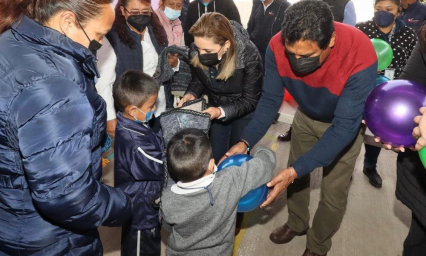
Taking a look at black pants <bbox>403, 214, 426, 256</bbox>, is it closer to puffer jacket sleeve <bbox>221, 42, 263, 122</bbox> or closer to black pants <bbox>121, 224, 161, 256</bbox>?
puffer jacket sleeve <bbox>221, 42, 263, 122</bbox>

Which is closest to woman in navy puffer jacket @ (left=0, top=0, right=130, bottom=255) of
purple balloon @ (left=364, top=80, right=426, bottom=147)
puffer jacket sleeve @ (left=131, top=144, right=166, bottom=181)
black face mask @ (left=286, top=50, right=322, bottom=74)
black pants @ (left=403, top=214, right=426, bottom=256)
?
puffer jacket sleeve @ (left=131, top=144, right=166, bottom=181)

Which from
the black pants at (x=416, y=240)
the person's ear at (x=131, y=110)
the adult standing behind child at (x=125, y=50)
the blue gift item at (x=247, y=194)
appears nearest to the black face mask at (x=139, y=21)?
the adult standing behind child at (x=125, y=50)

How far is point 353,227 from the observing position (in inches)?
130

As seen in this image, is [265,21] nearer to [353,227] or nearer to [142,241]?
[353,227]

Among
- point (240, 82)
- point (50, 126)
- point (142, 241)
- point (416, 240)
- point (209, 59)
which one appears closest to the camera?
point (50, 126)

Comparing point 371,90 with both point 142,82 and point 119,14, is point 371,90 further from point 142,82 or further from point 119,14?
point 119,14

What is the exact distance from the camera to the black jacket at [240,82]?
2775 mm

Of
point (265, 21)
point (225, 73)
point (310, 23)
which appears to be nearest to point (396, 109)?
point (310, 23)

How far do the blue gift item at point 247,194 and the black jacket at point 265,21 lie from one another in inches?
154

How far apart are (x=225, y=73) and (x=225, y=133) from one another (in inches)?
25.8

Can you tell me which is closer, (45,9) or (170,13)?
(45,9)

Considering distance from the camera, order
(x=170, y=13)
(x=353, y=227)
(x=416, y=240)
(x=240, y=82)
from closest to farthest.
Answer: (x=416, y=240) → (x=240, y=82) → (x=353, y=227) → (x=170, y=13)

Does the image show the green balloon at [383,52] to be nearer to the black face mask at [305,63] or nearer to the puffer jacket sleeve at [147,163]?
the black face mask at [305,63]

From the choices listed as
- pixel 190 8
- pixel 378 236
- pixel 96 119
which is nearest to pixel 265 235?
pixel 378 236
